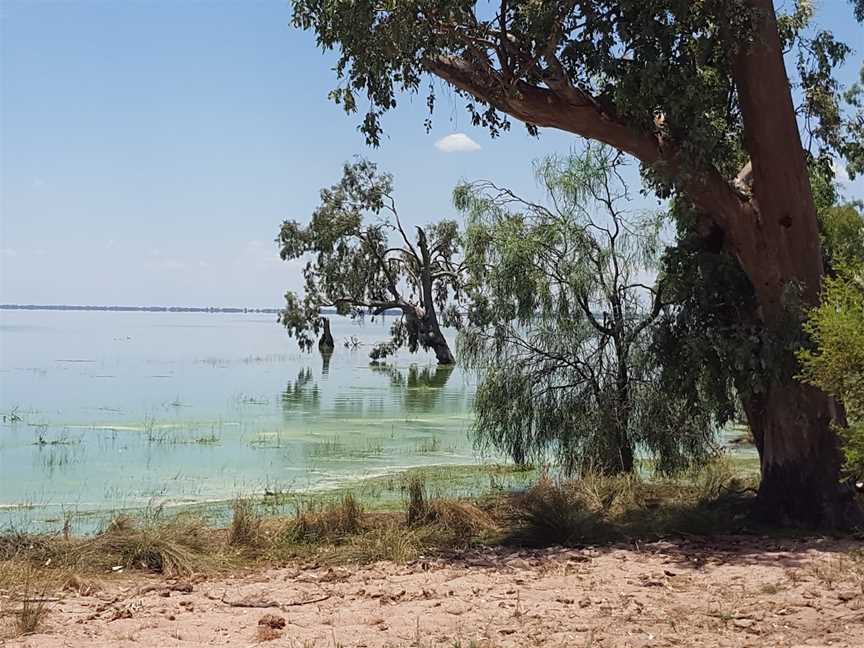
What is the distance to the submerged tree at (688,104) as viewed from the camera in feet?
31.8

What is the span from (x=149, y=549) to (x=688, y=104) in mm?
6480

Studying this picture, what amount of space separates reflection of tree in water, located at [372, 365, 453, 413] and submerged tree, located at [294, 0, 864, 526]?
16386 millimetres

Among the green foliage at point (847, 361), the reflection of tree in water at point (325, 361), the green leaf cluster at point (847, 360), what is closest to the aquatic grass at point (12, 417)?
the reflection of tree in water at point (325, 361)

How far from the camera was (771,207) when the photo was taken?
10.2 metres

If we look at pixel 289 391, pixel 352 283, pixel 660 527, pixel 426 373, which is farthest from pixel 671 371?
pixel 352 283

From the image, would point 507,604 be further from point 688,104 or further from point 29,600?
point 688,104

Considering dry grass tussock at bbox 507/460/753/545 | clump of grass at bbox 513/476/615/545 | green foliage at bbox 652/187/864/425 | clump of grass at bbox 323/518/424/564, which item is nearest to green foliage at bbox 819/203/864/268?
green foliage at bbox 652/187/864/425

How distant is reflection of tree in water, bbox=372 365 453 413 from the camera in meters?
28.2

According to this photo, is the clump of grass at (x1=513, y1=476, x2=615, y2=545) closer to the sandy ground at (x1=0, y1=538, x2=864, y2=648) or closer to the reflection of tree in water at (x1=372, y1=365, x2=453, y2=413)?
the sandy ground at (x1=0, y1=538, x2=864, y2=648)

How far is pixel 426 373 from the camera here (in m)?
41.6

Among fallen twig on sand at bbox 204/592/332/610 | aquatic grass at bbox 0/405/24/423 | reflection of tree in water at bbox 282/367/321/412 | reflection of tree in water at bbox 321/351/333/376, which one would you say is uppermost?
reflection of tree in water at bbox 321/351/333/376

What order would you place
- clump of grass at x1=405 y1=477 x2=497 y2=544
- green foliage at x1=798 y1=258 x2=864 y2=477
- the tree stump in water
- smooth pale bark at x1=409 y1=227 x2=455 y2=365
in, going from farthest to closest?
the tree stump in water, smooth pale bark at x1=409 y1=227 x2=455 y2=365, clump of grass at x1=405 y1=477 x2=497 y2=544, green foliage at x1=798 y1=258 x2=864 y2=477

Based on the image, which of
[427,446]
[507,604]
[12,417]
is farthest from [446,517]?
[12,417]

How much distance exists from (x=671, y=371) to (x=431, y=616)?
5082 millimetres
